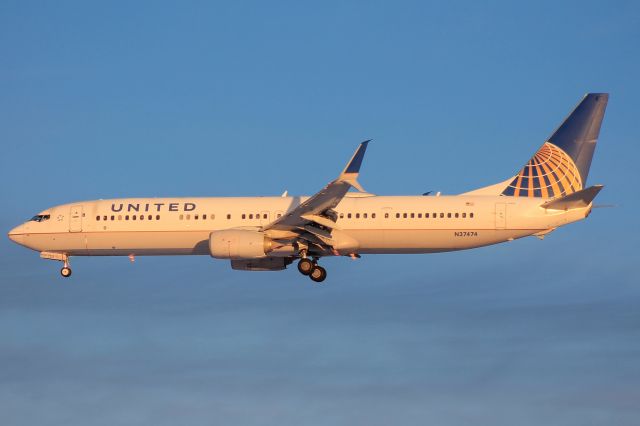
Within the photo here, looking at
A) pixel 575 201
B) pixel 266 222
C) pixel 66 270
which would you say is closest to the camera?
pixel 575 201

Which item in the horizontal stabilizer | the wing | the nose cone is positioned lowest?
the nose cone

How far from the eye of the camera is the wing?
49.8 metres

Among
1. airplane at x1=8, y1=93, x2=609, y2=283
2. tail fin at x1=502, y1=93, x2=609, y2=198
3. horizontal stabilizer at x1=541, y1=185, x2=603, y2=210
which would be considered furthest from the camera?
tail fin at x1=502, y1=93, x2=609, y2=198

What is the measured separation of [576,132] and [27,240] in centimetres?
2636

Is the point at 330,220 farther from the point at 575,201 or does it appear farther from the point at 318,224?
the point at 575,201

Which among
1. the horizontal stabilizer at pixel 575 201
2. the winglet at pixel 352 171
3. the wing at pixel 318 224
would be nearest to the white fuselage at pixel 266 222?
the horizontal stabilizer at pixel 575 201

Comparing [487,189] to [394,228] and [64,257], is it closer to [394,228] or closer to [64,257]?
[394,228]

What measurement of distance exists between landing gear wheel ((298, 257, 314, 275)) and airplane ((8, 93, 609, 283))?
1.8 inches

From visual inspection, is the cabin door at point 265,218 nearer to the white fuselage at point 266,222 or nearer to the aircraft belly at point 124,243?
the white fuselage at point 266,222

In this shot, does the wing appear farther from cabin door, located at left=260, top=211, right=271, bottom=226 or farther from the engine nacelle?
cabin door, located at left=260, top=211, right=271, bottom=226

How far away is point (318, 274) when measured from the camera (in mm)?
54188

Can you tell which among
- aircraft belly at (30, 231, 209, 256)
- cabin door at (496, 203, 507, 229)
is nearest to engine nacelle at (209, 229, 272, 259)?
aircraft belly at (30, 231, 209, 256)

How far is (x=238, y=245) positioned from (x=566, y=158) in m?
15.7

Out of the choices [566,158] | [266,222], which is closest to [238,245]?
[266,222]
